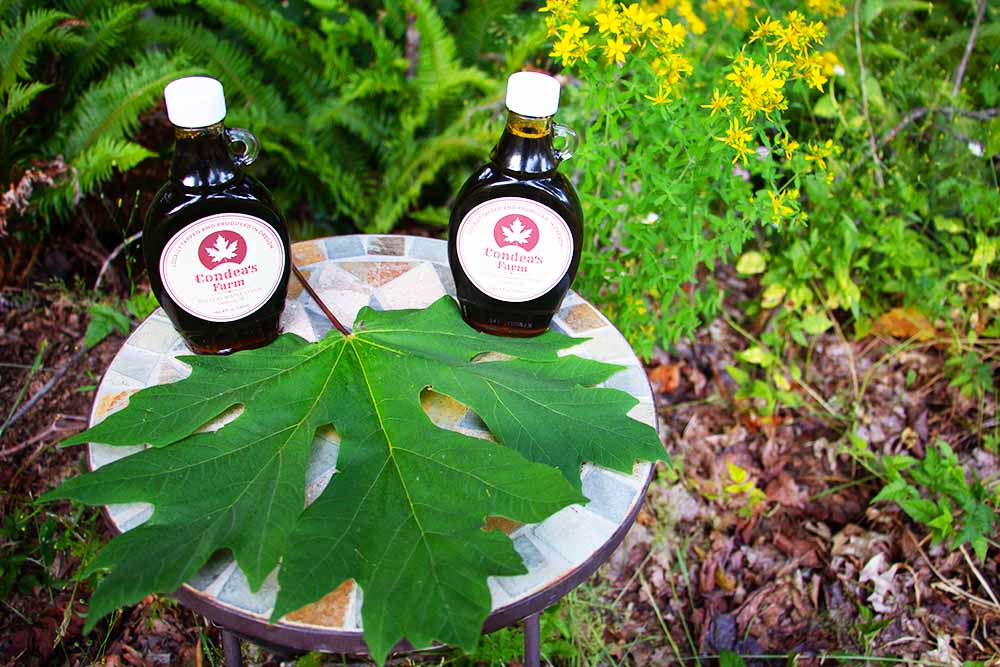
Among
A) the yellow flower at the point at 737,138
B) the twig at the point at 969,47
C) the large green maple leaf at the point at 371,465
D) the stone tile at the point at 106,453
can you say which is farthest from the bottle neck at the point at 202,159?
the twig at the point at 969,47

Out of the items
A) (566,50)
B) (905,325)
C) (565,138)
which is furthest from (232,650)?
(905,325)

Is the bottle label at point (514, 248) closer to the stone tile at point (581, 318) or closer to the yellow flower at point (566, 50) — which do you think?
the stone tile at point (581, 318)

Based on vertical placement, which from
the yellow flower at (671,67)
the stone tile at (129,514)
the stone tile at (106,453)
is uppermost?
the yellow flower at (671,67)

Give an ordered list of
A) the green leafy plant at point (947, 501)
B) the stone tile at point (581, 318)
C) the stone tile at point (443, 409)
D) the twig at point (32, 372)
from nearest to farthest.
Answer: the stone tile at point (443, 409) < the stone tile at point (581, 318) < the green leafy plant at point (947, 501) < the twig at point (32, 372)

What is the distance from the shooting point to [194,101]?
1.10m

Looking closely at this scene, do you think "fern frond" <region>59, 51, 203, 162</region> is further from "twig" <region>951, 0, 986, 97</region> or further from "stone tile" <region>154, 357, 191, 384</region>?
"twig" <region>951, 0, 986, 97</region>

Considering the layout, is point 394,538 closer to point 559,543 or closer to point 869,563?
point 559,543

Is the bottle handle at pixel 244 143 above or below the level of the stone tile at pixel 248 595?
above

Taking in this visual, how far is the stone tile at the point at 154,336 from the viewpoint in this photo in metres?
1.44

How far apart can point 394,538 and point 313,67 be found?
213 centimetres

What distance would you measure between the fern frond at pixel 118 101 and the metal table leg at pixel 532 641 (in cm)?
171

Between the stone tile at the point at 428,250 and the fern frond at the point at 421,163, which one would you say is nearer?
the stone tile at the point at 428,250

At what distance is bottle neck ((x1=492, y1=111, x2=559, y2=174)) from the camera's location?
1224mm

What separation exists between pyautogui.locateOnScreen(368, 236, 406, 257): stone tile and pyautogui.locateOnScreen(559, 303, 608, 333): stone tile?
1.21 feet
